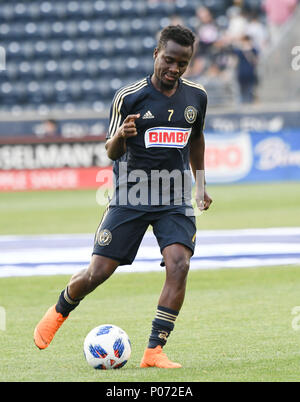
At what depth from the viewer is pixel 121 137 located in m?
5.59

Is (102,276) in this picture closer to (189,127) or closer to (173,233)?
(173,233)

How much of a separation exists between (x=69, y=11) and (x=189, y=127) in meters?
22.1

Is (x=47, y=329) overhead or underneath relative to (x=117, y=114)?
underneath

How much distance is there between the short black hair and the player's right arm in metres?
0.54

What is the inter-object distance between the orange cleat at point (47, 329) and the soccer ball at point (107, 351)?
0.40 meters

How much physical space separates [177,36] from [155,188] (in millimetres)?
1026

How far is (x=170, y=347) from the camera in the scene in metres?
6.29

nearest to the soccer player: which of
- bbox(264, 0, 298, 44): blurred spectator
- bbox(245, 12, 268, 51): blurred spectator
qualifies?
bbox(245, 12, 268, 51): blurred spectator

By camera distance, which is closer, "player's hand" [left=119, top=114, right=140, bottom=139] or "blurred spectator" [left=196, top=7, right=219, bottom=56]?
"player's hand" [left=119, top=114, right=140, bottom=139]

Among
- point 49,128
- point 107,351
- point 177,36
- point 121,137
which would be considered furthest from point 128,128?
point 49,128

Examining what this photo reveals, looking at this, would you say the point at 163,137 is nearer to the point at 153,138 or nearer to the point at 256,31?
the point at 153,138

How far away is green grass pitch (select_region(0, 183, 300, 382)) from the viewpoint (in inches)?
214

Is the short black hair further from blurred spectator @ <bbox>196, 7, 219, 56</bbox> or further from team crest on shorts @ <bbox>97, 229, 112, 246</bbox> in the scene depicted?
blurred spectator @ <bbox>196, 7, 219, 56</bbox>
